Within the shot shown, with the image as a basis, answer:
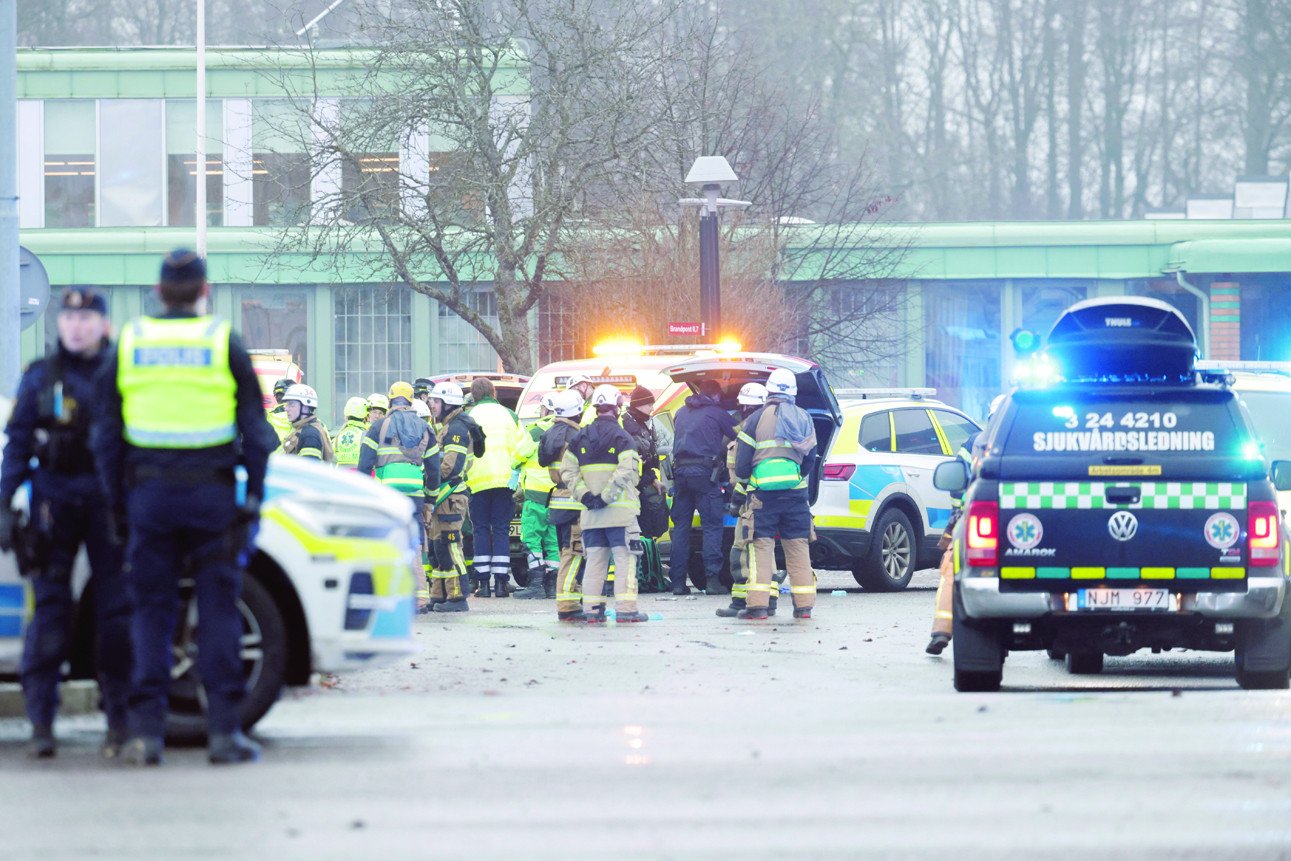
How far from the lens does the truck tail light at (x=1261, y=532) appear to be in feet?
37.4

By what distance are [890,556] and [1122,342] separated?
8.35 m

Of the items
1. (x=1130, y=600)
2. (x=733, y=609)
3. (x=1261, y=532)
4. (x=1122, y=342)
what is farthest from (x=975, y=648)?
(x=733, y=609)

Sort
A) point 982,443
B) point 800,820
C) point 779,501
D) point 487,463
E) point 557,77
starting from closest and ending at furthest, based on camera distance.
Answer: point 800,820, point 982,443, point 779,501, point 487,463, point 557,77

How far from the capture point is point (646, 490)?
20.3 meters

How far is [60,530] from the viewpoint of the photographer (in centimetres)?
862

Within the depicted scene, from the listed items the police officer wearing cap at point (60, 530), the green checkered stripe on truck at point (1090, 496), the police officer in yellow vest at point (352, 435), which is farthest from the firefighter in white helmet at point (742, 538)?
the police officer wearing cap at point (60, 530)

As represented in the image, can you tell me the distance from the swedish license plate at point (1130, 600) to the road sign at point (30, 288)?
6763 millimetres

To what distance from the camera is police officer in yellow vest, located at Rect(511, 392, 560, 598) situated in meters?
19.8

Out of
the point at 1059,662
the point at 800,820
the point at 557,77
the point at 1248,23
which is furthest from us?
the point at 1248,23

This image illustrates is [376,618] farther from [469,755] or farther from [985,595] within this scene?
[985,595]

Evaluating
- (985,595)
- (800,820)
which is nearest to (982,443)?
Answer: (985,595)

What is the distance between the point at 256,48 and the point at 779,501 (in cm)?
2611

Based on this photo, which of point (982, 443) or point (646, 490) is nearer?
point (982, 443)

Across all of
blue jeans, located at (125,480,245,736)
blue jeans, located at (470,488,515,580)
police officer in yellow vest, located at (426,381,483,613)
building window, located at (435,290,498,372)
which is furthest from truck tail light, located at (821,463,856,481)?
building window, located at (435,290,498,372)
